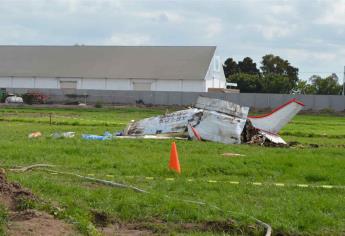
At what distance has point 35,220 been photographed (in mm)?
7410

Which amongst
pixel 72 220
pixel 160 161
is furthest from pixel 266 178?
pixel 72 220

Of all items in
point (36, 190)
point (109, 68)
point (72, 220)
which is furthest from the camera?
point (109, 68)

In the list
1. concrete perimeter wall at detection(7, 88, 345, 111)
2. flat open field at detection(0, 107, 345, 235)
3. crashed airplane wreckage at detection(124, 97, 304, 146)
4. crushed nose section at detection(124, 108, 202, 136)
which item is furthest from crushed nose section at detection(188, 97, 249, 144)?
concrete perimeter wall at detection(7, 88, 345, 111)

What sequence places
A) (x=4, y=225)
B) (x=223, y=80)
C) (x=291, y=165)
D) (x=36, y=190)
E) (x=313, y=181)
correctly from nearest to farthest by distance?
(x=4, y=225)
(x=36, y=190)
(x=313, y=181)
(x=291, y=165)
(x=223, y=80)

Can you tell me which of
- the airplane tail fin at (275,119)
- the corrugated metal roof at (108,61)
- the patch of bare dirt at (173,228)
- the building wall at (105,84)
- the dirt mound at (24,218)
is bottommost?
the patch of bare dirt at (173,228)

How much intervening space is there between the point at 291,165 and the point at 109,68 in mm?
71095

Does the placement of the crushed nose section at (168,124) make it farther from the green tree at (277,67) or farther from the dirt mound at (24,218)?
the green tree at (277,67)

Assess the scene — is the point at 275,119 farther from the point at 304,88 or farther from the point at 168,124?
the point at 304,88

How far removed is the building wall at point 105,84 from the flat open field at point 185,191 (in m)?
63.2

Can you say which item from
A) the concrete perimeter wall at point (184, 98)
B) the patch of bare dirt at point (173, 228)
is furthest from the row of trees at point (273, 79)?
the patch of bare dirt at point (173, 228)

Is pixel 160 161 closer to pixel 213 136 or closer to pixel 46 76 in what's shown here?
pixel 213 136

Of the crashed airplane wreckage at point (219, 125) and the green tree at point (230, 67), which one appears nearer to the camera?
the crashed airplane wreckage at point (219, 125)

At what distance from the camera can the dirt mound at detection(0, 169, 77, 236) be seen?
23.0ft

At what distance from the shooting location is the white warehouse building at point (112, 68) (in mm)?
81938
